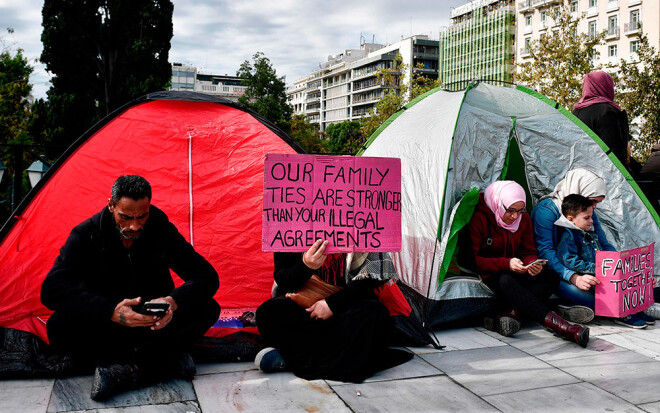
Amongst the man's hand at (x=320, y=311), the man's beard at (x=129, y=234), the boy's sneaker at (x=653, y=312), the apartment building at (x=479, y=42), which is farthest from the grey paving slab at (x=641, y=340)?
the apartment building at (x=479, y=42)

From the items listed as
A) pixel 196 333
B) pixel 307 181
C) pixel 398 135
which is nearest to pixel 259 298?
pixel 196 333

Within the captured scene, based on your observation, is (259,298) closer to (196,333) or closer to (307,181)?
(196,333)

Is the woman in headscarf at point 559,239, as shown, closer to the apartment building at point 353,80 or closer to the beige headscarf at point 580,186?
the beige headscarf at point 580,186

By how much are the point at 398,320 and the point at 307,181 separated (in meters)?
1.34

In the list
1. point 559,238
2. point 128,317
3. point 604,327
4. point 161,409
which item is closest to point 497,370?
point 604,327

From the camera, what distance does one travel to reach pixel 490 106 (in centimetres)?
523

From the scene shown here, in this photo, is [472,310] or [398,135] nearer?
[472,310]

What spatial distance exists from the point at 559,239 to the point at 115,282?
11.4ft

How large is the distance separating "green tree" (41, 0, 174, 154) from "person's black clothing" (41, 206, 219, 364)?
33.7 feet

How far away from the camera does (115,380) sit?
2.89 metres

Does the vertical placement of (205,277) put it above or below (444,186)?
below

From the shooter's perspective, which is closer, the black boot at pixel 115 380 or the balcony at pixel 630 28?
the black boot at pixel 115 380

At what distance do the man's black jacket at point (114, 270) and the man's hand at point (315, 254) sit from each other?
22.6 inches

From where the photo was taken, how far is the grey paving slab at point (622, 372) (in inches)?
122
